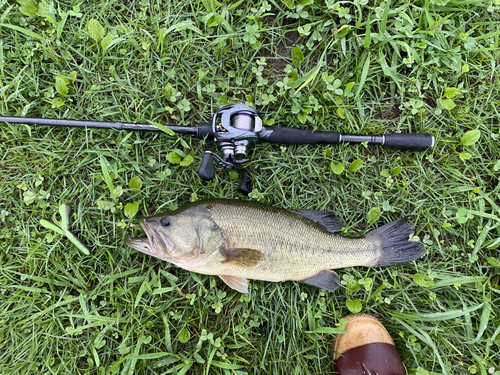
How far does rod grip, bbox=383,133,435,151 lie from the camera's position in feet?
10.00

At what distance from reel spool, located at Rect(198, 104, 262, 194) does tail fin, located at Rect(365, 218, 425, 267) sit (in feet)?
4.94

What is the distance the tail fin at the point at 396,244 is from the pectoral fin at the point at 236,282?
49.4 inches

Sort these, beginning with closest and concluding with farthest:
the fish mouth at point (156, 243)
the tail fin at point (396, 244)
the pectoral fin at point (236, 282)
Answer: the fish mouth at point (156, 243) < the pectoral fin at point (236, 282) < the tail fin at point (396, 244)

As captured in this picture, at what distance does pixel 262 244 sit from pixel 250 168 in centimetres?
83

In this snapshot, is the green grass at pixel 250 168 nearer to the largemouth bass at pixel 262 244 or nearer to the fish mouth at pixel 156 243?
the largemouth bass at pixel 262 244

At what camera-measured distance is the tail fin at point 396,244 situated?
9.86 feet

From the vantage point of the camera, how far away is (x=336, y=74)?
3.28m

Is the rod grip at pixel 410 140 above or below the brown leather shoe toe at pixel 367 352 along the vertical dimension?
above

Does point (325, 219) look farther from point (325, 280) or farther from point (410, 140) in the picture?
point (410, 140)

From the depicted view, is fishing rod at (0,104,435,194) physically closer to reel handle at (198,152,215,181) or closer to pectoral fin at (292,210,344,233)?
reel handle at (198,152,215,181)

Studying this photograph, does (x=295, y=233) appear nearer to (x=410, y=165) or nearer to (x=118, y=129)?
(x=410, y=165)

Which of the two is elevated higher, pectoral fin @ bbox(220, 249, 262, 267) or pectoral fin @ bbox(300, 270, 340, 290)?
pectoral fin @ bbox(220, 249, 262, 267)

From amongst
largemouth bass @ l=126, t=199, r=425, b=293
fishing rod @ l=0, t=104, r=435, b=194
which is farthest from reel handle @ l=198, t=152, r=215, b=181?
largemouth bass @ l=126, t=199, r=425, b=293

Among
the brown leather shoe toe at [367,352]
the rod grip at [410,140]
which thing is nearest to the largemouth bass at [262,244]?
the brown leather shoe toe at [367,352]
